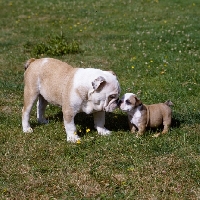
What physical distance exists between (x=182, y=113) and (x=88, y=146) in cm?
210

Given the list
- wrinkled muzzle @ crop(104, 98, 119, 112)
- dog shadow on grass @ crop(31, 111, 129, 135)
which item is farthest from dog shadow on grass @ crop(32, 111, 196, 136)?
wrinkled muzzle @ crop(104, 98, 119, 112)

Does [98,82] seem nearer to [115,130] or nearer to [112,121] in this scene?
[115,130]

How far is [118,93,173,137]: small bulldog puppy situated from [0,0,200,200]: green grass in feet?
0.72

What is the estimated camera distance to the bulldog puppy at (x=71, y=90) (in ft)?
20.2

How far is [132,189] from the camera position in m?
5.06

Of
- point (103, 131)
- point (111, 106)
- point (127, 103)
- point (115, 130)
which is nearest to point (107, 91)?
point (111, 106)

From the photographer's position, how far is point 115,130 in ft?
23.1

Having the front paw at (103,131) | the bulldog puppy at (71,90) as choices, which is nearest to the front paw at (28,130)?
the bulldog puppy at (71,90)

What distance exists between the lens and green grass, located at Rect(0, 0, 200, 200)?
516 centimetres

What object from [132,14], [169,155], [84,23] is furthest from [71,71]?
[132,14]

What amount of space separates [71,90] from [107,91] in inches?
23.7

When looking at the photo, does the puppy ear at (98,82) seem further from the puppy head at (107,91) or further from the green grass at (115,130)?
the green grass at (115,130)

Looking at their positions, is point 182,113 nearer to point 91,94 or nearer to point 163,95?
point 163,95

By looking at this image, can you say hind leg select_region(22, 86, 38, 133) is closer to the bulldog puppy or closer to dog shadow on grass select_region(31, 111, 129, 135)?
the bulldog puppy
